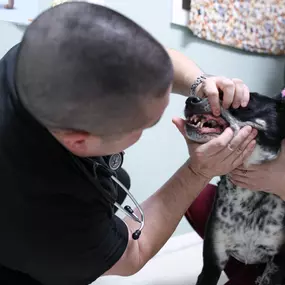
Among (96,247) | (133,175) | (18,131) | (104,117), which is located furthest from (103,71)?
(133,175)

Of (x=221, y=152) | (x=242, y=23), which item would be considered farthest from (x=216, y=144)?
(x=242, y=23)

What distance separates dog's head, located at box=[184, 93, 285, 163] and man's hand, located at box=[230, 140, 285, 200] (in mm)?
19

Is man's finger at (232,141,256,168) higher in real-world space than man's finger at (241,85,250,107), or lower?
lower

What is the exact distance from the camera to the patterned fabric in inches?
65.2

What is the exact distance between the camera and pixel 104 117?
0.69 meters

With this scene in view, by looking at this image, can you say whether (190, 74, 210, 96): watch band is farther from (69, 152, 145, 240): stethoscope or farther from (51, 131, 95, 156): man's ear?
(51, 131, 95, 156): man's ear

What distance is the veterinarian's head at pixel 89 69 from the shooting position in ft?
2.12

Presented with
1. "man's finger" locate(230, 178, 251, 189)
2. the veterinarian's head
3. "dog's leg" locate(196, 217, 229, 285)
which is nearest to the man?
the veterinarian's head

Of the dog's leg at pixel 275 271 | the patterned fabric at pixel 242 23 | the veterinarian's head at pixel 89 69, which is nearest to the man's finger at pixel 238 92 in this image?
the veterinarian's head at pixel 89 69

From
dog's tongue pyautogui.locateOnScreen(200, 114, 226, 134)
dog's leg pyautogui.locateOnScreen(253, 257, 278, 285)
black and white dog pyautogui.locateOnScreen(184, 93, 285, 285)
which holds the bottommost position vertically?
dog's leg pyautogui.locateOnScreen(253, 257, 278, 285)

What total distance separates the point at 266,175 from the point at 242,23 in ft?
2.64

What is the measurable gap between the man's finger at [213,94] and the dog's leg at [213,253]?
16.1 inches

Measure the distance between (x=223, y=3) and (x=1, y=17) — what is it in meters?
0.77

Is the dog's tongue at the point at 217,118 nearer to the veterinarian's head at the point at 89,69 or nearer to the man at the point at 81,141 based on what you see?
the man at the point at 81,141
